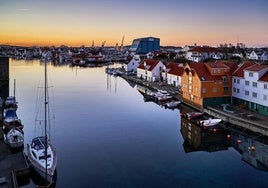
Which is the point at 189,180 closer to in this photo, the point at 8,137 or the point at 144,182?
the point at 144,182

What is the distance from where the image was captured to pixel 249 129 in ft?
48.6

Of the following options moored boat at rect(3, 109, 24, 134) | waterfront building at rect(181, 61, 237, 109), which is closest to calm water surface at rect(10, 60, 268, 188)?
moored boat at rect(3, 109, 24, 134)

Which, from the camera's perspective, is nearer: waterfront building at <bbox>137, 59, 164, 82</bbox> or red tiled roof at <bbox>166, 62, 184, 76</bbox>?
red tiled roof at <bbox>166, 62, 184, 76</bbox>

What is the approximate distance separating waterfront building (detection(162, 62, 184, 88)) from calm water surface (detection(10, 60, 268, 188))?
7.26 metres

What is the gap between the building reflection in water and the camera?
12352 millimetres

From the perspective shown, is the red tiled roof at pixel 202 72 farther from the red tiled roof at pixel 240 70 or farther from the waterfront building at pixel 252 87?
the waterfront building at pixel 252 87

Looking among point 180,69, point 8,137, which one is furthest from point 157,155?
point 180,69

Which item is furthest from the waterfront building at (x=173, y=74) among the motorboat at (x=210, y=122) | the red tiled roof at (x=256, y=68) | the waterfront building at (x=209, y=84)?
the motorboat at (x=210, y=122)

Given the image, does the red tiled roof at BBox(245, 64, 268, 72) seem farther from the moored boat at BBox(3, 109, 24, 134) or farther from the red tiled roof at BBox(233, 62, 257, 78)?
the moored boat at BBox(3, 109, 24, 134)

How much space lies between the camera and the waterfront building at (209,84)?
19016mm

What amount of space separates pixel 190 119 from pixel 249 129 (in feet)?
13.2

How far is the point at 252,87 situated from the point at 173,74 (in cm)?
1240

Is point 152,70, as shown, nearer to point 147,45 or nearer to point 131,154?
point 131,154

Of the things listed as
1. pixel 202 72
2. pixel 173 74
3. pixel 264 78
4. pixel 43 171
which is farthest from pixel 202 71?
pixel 43 171
